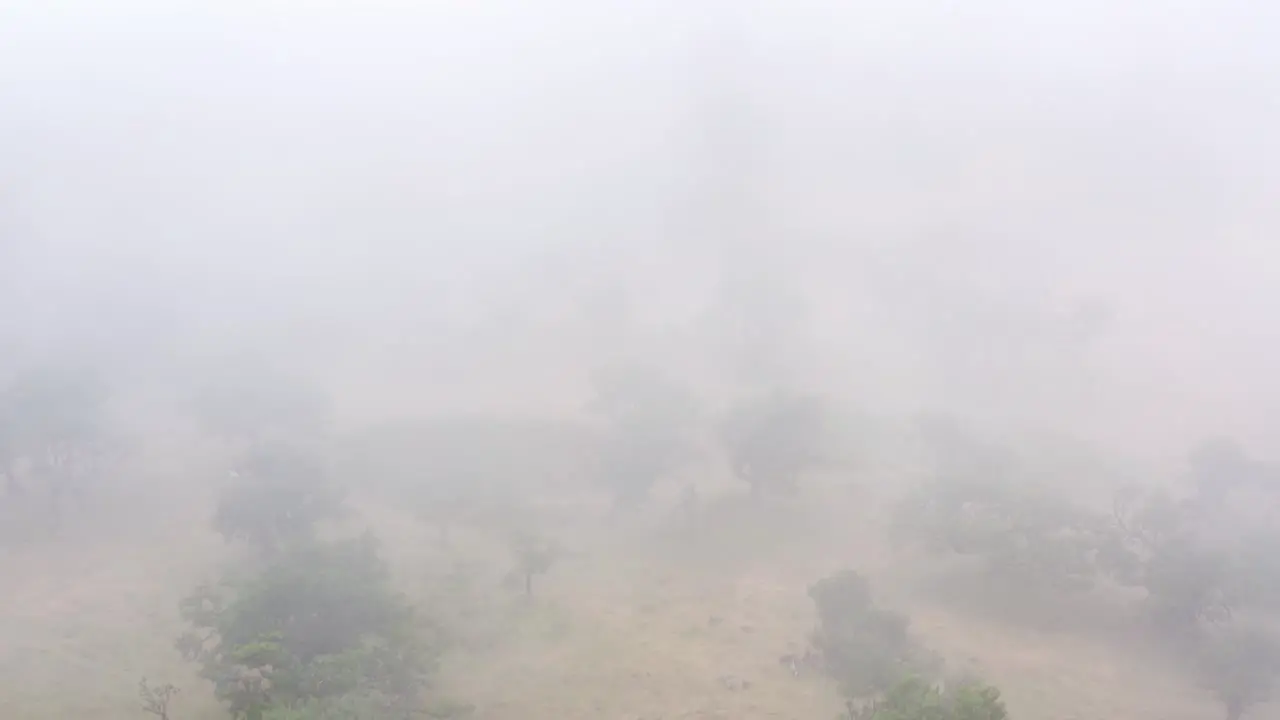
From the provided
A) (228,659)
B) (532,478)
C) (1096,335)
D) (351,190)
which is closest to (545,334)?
(532,478)

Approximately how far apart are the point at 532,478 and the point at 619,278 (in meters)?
41.9

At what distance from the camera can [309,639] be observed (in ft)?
85.4

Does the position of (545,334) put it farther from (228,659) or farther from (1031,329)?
(228,659)

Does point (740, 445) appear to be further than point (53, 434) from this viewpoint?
Yes

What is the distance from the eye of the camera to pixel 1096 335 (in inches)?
2707

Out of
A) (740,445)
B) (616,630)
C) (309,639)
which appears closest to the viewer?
(309,639)

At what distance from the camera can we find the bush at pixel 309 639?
22.9 m

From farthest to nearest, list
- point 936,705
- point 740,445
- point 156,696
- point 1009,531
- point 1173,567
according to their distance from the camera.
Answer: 1. point 740,445
2. point 1009,531
3. point 1173,567
4. point 156,696
5. point 936,705

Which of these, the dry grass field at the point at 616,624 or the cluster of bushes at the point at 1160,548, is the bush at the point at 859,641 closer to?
the dry grass field at the point at 616,624

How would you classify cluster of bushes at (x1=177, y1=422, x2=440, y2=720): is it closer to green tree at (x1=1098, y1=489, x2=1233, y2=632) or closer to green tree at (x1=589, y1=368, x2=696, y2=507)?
green tree at (x1=589, y1=368, x2=696, y2=507)

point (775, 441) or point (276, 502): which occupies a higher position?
point (775, 441)

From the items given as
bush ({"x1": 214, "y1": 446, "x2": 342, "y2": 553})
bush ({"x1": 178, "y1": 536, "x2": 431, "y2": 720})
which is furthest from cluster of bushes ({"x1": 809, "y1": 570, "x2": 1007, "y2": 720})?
bush ({"x1": 214, "y1": 446, "x2": 342, "y2": 553})

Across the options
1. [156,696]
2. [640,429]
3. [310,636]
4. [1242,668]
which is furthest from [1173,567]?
[156,696]

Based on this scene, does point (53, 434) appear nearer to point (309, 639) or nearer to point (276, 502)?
point (276, 502)
